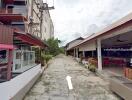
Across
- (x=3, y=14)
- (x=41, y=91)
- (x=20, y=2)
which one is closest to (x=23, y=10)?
(x=20, y=2)

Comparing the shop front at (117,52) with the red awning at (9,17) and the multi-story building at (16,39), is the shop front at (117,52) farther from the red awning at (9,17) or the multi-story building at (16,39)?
the red awning at (9,17)

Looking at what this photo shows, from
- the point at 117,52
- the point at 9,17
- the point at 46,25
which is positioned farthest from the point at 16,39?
the point at 46,25

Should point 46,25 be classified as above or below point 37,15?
above

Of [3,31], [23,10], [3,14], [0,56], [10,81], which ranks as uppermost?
[23,10]

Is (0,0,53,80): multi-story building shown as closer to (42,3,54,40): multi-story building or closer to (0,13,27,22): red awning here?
(0,13,27,22): red awning

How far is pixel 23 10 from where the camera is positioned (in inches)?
871

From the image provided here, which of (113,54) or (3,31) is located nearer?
(3,31)

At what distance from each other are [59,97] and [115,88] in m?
2.38

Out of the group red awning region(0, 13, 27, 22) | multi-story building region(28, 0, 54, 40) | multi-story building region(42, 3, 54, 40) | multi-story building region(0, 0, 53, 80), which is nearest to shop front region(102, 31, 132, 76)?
multi-story building region(0, 0, 53, 80)

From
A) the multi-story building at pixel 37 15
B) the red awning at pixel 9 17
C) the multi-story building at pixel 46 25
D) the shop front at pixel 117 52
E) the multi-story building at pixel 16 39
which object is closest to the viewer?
the multi-story building at pixel 16 39

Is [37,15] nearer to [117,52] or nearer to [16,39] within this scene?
[117,52]

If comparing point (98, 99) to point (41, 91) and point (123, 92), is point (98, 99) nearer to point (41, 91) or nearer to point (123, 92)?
point (123, 92)

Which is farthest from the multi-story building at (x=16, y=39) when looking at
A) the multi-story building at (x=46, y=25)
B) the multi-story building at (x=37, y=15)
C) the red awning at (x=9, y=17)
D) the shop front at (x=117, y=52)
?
the multi-story building at (x=46, y=25)

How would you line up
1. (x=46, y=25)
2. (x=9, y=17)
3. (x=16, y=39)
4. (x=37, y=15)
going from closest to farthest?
1. (x=16, y=39)
2. (x=9, y=17)
3. (x=37, y=15)
4. (x=46, y=25)
